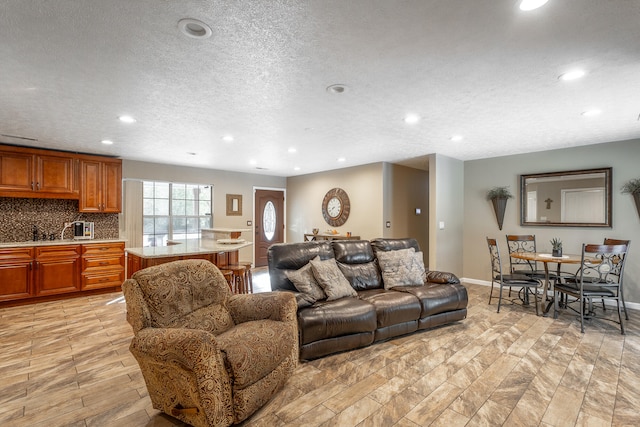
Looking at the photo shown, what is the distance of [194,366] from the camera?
67.6 inches

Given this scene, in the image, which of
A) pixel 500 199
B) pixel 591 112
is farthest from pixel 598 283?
pixel 500 199

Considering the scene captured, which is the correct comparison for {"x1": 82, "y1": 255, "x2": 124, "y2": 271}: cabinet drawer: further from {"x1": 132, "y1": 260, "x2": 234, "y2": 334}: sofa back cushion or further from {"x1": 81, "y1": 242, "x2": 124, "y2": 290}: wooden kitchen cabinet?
{"x1": 132, "y1": 260, "x2": 234, "y2": 334}: sofa back cushion

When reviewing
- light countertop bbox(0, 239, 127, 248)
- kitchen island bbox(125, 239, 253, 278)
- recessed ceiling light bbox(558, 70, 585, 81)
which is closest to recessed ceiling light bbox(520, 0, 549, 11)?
recessed ceiling light bbox(558, 70, 585, 81)

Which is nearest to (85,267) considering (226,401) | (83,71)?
(83,71)

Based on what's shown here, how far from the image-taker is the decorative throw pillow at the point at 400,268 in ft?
12.1

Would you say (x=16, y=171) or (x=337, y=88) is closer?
(x=337, y=88)

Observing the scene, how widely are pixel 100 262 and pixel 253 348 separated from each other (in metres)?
4.59

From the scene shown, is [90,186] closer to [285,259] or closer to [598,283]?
[285,259]

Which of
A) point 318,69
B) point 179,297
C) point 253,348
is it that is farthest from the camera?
point 318,69

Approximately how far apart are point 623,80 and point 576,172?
2813mm

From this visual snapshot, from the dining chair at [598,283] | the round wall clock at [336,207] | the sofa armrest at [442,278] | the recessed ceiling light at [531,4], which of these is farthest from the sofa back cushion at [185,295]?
the round wall clock at [336,207]

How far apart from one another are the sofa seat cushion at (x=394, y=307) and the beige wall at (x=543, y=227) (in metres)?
3.29

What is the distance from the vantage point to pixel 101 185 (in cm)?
546

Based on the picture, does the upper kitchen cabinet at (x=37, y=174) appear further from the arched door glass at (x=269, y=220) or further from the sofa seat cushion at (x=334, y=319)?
the sofa seat cushion at (x=334, y=319)
